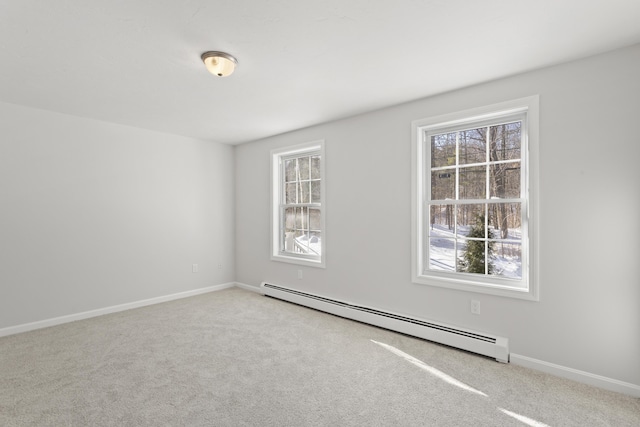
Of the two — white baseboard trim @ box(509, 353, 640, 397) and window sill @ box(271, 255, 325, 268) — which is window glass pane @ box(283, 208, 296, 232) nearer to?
window sill @ box(271, 255, 325, 268)

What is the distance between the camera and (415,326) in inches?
120

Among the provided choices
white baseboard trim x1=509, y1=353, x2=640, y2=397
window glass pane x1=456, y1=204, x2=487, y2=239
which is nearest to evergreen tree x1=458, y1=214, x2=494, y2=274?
window glass pane x1=456, y1=204, x2=487, y2=239

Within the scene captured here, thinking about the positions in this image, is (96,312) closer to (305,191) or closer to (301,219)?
(301,219)

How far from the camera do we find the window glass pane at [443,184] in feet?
10.1

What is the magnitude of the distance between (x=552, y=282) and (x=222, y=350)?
2.87m

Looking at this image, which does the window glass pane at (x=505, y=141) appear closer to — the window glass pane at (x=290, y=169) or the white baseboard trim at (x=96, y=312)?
the window glass pane at (x=290, y=169)

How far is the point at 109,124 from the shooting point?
3.91 metres

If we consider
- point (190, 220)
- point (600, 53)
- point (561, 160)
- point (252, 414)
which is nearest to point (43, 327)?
point (190, 220)

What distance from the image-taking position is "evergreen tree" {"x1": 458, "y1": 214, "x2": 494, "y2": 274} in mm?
2896

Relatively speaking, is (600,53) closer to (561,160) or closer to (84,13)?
(561,160)

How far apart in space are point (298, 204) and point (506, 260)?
8.83 ft

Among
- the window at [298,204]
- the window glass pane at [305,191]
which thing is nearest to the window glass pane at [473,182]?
the window at [298,204]

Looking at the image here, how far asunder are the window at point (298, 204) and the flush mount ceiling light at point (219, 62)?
185cm

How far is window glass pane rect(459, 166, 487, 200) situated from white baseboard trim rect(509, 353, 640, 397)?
56.4 inches
